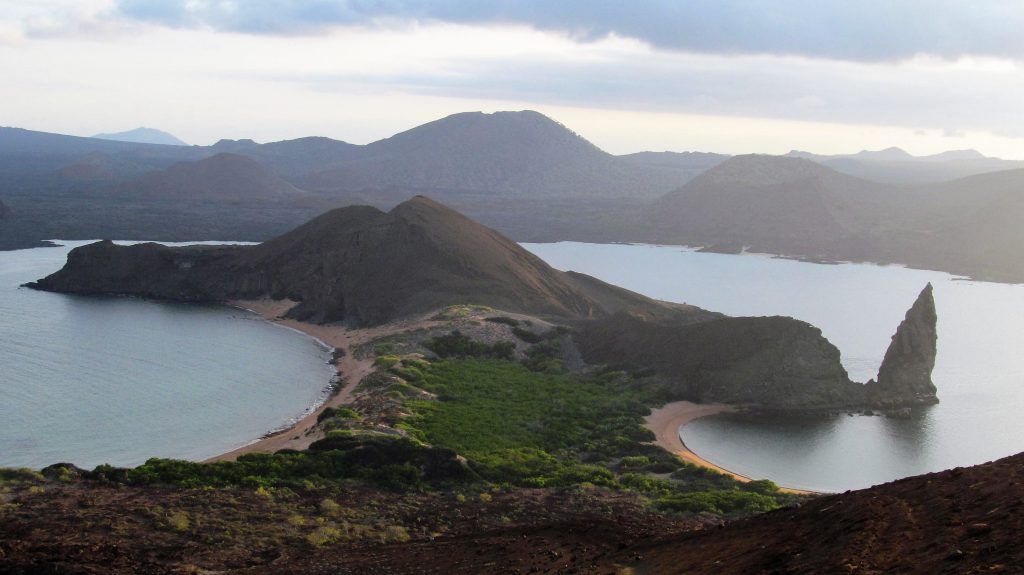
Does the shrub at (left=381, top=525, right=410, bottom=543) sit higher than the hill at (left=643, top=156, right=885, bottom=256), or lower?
lower

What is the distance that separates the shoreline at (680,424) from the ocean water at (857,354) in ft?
2.11

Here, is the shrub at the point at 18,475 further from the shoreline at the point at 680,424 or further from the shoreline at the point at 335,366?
the shoreline at the point at 680,424

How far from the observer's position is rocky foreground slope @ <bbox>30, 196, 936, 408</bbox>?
49781 millimetres

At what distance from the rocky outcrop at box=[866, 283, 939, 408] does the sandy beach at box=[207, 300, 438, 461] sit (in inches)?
1094

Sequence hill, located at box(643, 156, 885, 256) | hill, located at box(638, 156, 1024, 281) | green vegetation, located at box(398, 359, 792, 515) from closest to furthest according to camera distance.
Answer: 1. green vegetation, located at box(398, 359, 792, 515)
2. hill, located at box(638, 156, 1024, 281)
3. hill, located at box(643, 156, 885, 256)

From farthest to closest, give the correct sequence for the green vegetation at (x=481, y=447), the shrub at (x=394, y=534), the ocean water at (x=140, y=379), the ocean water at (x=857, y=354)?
the ocean water at (x=857, y=354) < the ocean water at (x=140, y=379) < the green vegetation at (x=481, y=447) < the shrub at (x=394, y=534)

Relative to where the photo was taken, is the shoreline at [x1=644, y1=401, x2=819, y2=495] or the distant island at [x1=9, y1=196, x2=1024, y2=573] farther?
the shoreline at [x1=644, y1=401, x2=819, y2=495]

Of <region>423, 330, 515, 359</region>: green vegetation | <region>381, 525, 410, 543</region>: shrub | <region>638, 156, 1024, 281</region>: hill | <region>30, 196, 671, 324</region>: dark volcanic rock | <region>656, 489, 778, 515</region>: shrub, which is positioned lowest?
<region>381, 525, 410, 543</region>: shrub

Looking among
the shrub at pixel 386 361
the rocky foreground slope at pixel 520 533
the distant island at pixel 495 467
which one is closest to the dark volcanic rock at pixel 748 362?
the distant island at pixel 495 467

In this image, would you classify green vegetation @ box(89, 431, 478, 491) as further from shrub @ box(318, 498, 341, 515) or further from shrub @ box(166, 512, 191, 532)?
shrub @ box(166, 512, 191, 532)

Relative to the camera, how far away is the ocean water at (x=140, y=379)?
129 ft

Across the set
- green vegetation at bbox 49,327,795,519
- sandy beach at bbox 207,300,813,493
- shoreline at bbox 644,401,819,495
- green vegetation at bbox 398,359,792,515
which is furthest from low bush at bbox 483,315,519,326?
shoreline at bbox 644,401,819,495

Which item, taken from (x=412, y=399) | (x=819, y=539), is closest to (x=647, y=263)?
(x=412, y=399)

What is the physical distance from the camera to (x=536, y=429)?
39656 mm
